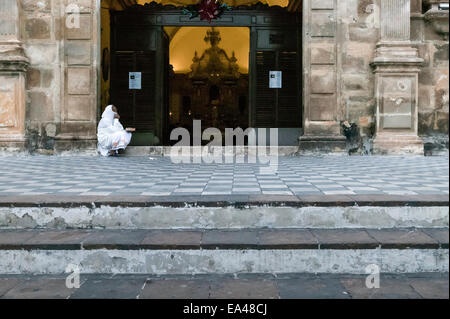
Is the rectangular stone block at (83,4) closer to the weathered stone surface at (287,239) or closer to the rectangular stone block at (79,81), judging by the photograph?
the rectangular stone block at (79,81)

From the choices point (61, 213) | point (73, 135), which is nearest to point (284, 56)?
point (73, 135)

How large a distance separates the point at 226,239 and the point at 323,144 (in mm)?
7428

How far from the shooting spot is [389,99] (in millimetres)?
9922

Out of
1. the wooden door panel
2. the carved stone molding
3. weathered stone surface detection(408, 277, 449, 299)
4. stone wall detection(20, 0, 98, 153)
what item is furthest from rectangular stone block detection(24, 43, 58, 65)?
weathered stone surface detection(408, 277, 449, 299)

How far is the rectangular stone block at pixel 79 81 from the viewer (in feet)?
33.2

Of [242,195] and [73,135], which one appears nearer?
[242,195]

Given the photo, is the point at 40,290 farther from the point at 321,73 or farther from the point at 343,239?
the point at 321,73

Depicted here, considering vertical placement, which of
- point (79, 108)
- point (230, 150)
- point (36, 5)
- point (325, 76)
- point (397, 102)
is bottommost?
point (230, 150)

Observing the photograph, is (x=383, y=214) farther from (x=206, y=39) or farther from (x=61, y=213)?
(x=206, y=39)

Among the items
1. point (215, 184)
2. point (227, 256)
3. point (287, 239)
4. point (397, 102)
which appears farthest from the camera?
point (397, 102)

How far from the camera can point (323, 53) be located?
10.1 meters

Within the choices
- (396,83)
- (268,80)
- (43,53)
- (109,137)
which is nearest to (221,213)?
(109,137)

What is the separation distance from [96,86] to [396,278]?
877 centimetres

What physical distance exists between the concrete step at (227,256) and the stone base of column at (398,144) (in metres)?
7.20
